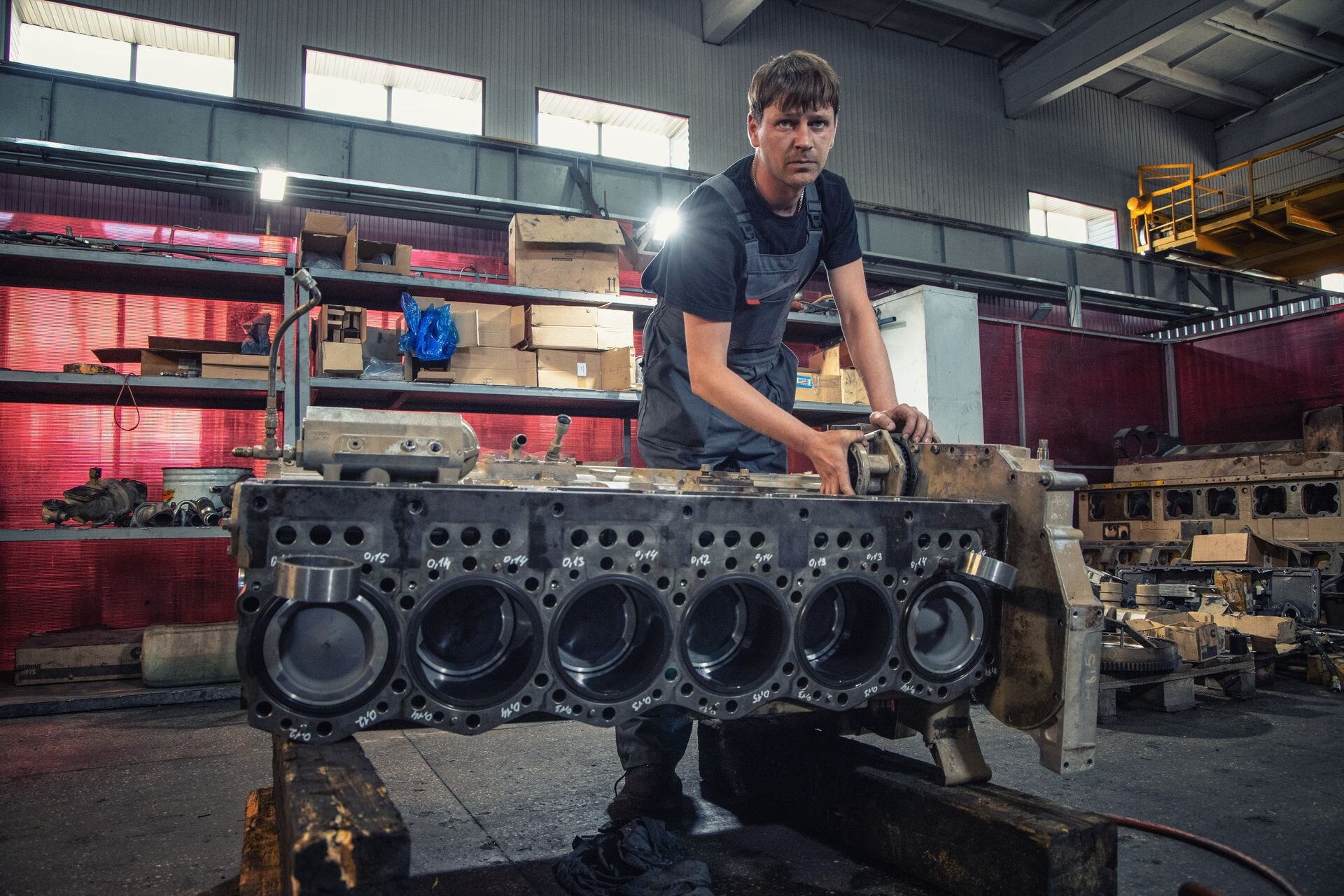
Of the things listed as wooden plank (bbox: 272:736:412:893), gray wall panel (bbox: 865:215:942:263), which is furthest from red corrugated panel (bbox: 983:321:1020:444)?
wooden plank (bbox: 272:736:412:893)

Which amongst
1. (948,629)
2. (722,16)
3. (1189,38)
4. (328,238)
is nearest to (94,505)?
(328,238)

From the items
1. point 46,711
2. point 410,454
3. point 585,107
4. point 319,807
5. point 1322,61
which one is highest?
point 1322,61

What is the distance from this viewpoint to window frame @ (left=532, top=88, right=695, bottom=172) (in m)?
7.33

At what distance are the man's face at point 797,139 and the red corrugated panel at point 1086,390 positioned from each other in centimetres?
738

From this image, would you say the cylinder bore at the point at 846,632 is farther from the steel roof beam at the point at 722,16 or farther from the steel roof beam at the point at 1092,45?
the steel roof beam at the point at 1092,45

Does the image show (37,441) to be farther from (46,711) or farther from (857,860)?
(857,860)

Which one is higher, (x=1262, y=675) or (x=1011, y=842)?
(x=1011, y=842)

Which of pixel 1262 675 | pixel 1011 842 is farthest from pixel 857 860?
pixel 1262 675

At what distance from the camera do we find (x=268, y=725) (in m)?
1.06

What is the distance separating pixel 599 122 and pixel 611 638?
777 cm

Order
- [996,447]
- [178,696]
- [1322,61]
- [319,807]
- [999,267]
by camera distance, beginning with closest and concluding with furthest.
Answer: [319,807] < [996,447] < [178,696] < [999,267] < [1322,61]

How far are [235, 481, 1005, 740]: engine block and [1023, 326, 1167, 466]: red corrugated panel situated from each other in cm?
764

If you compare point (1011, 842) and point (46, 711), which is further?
point (46, 711)

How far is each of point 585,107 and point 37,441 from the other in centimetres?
541
